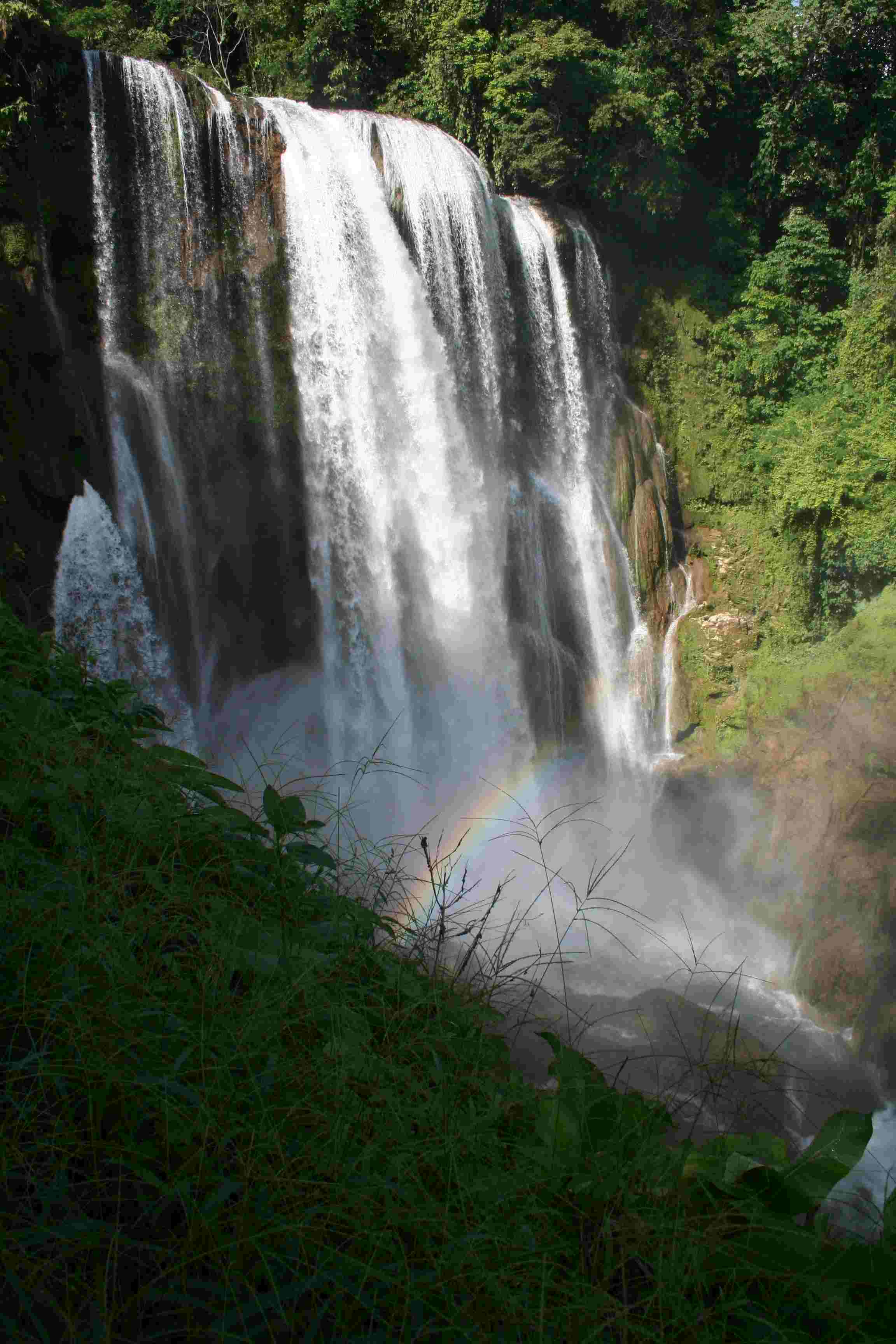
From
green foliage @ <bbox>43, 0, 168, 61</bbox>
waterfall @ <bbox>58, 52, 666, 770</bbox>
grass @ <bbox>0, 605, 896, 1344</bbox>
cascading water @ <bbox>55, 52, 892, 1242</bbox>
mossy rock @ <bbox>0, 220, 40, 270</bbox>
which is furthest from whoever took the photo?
green foliage @ <bbox>43, 0, 168, 61</bbox>

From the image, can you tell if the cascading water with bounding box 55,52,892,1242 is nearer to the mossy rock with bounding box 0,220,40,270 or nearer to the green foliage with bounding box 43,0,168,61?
the mossy rock with bounding box 0,220,40,270

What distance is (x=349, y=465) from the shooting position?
1094 cm

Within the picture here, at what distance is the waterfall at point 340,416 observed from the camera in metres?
9.85

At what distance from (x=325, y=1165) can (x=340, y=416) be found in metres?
10.1

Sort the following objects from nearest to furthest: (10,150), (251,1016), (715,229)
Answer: (251,1016), (10,150), (715,229)

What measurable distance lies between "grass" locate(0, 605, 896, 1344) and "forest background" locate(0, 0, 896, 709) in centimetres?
1279

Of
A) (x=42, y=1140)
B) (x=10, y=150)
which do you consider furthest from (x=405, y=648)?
(x=42, y=1140)

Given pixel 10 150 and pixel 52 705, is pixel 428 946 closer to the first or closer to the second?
pixel 52 705

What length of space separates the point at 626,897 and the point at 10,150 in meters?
9.76

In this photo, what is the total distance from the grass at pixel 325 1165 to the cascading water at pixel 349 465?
7.59 metres

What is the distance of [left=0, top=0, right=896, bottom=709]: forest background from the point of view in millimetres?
13586

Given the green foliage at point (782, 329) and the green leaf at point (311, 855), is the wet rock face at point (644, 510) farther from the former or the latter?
the green leaf at point (311, 855)

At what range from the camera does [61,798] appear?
2279 millimetres

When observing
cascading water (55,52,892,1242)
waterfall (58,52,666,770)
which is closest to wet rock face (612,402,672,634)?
cascading water (55,52,892,1242)
